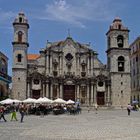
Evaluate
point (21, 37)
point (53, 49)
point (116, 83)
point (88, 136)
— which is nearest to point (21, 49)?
point (21, 37)

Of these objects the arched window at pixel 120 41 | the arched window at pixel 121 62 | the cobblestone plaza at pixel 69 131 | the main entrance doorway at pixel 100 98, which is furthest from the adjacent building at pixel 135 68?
the cobblestone plaza at pixel 69 131

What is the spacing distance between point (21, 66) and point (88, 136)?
147ft

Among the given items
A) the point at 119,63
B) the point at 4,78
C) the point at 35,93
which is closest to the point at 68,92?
the point at 35,93

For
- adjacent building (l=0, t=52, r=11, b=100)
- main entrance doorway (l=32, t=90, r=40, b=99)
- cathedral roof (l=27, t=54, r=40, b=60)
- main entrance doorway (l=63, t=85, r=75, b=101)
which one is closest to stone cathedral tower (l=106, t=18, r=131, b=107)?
main entrance doorway (l=63, t=85, r=75, b=101)

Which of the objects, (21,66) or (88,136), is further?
(21,66)

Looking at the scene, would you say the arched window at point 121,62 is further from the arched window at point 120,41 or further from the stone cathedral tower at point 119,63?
the arched window at point 120,41

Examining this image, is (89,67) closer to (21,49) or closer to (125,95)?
(125,95)

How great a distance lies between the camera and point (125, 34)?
6450cm

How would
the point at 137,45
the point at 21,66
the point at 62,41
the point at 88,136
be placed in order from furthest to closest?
the point at 137,45, the point at 62,41, the point at 21,66, the point at 88,136

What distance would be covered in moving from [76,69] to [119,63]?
813 centimetres

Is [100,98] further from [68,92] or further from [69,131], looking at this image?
[69,131]

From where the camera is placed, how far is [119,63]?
63.7 metres

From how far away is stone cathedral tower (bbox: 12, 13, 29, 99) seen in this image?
2330 inches

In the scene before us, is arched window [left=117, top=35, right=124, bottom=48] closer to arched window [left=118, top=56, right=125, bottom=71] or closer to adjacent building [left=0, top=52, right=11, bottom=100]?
arched window [left=118, top=56, right=125, bottom=71]
